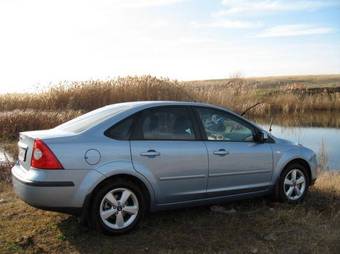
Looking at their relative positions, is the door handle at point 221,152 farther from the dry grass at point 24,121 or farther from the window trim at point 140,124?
the dry grass at point 24,121

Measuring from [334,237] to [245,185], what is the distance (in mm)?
1451

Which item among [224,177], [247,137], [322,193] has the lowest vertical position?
[322,193]

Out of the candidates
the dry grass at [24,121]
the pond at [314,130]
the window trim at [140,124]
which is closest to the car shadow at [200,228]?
the window trim at [140,124]

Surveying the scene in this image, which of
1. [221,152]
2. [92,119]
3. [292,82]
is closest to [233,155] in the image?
[221,152]

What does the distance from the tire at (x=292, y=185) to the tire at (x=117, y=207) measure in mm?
2237

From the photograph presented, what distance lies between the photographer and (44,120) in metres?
16.5

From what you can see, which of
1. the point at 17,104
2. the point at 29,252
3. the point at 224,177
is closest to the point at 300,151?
the point at 224,177

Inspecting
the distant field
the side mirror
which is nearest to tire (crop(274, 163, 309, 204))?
the side mirror

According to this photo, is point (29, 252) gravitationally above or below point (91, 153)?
below

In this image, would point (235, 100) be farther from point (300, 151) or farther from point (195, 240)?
point (195, 240)

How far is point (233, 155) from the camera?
691 centimetres

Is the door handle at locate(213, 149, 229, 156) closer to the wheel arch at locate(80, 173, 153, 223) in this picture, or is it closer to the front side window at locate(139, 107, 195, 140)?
the front side window at locate(139, 107, 195, 140)

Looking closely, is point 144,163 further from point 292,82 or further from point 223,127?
point 292,82

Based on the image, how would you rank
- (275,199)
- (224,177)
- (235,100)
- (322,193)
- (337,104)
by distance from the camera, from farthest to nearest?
1. (337,104)
2. (235,100)
3. (322,193)
4. (275,199)
5. (224,177)
